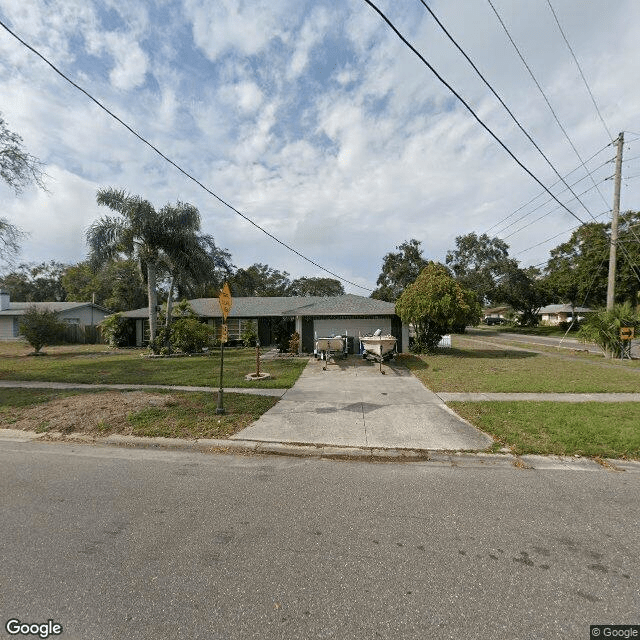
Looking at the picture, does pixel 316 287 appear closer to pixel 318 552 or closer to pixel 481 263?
pixel 481 263

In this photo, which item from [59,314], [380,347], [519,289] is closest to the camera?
[380,347]

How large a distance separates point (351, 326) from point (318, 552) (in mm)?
15222

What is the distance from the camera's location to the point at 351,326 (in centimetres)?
1764

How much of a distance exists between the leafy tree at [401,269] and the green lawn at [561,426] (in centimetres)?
3645

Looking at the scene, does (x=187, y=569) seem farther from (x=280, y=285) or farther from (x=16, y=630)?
(x=280, y=285)

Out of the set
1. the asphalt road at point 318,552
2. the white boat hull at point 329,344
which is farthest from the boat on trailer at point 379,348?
the asphalt road at point 318,552

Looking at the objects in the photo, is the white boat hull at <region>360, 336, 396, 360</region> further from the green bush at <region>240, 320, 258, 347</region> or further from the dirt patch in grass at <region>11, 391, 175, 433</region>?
the green bush at <region>240, 320, 258, 347</region>

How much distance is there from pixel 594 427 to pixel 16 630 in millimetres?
7338

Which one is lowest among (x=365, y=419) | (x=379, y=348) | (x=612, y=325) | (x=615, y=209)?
(x=365, y=419)

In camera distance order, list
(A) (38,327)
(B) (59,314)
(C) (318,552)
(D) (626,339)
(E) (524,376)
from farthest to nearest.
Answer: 1. (B) (59,314)
2. (A) (38,327)
3. (D) (626,339)
4. (E) (524,376)
5. (C) (318,552)

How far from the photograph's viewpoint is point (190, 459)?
4516 mm

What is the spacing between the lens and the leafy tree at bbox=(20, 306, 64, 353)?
17.0 metres

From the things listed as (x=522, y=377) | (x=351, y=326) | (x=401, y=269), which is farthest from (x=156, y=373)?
(x=401, y=269)

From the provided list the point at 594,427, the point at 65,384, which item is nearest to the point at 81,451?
the point at 65,384
